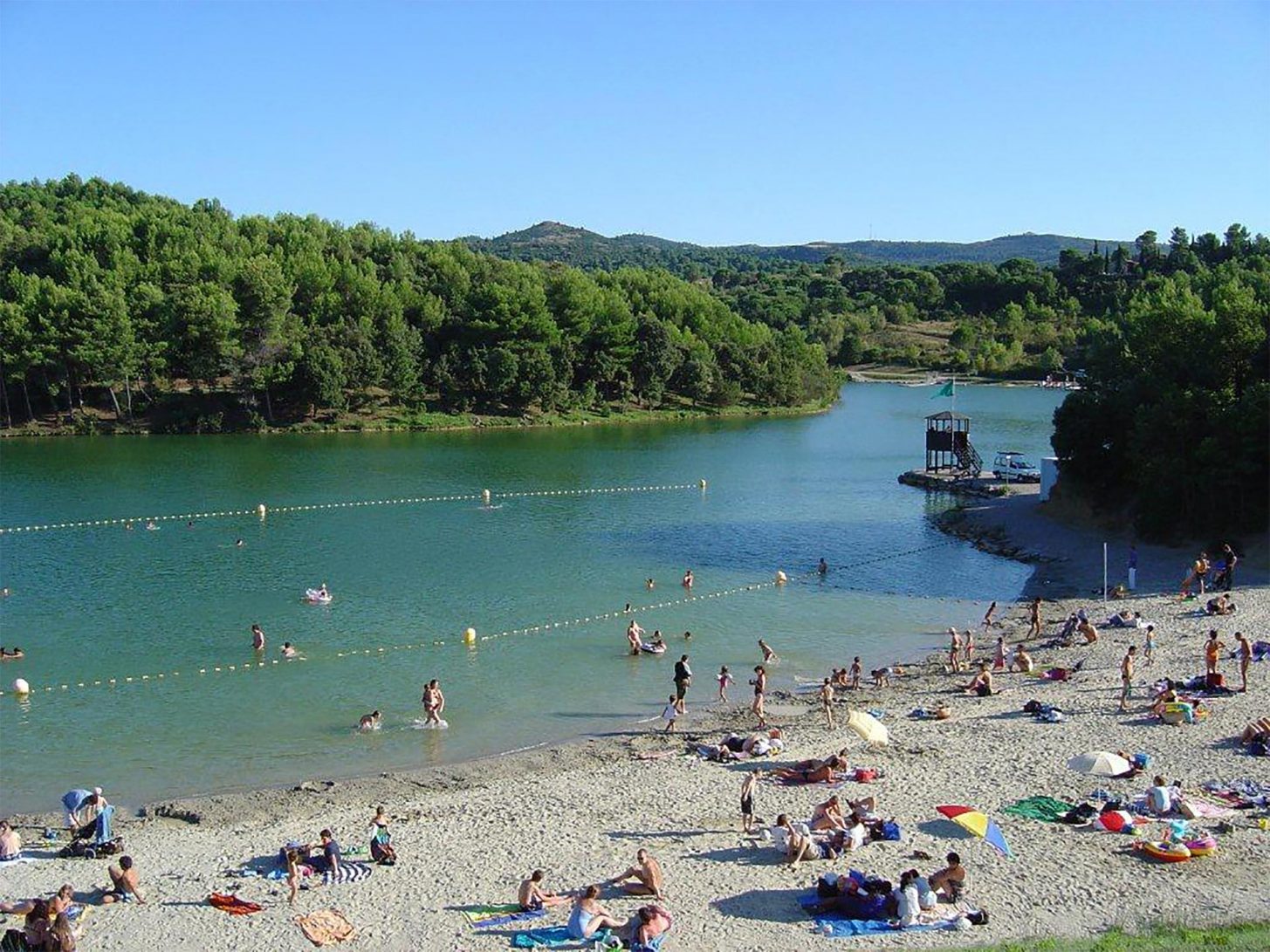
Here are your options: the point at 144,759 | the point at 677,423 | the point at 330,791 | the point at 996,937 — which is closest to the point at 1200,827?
the point at 996,937

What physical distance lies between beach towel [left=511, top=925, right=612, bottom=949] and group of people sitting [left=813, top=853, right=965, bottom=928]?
124 inches

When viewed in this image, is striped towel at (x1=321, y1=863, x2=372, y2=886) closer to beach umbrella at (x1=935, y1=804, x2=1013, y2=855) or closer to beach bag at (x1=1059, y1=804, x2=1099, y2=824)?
beach umbrella at (x1=935, y1=804, x2=1013, y2=855)

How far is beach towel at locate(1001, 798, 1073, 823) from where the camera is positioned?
1930cm

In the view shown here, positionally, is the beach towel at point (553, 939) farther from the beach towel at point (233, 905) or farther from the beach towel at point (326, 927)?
the beach towel at point (233, 905)

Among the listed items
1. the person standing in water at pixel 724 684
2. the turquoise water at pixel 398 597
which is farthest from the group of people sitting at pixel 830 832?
the person standing in water at pixel 724 684

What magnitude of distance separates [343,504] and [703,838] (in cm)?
3922

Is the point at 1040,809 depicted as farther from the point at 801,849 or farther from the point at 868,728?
the point at 801,849

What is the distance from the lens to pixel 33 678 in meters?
28.5

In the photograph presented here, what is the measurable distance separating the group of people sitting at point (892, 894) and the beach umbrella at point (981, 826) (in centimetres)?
142

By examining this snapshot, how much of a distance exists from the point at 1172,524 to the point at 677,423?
59208 mm

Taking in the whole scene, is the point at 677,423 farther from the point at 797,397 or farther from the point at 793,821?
the point at 793,821

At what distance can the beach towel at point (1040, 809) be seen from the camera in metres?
19.3

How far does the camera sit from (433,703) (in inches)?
1012

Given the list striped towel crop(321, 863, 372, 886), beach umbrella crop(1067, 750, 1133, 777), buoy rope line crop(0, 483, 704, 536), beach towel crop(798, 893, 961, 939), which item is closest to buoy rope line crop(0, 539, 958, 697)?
striped towel crop(321, 863, 372, 886)
